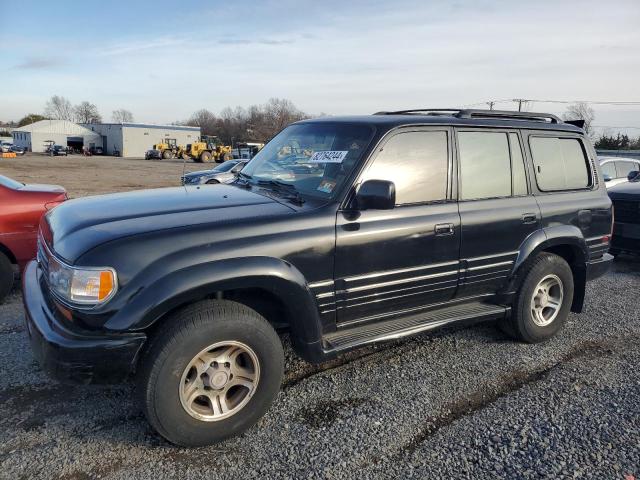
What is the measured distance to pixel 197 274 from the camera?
2.56 m

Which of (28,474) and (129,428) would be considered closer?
(28,474)

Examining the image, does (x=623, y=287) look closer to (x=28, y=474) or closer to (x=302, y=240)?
(x=302, y=240)

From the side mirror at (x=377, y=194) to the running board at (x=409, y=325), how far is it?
2.82 ft

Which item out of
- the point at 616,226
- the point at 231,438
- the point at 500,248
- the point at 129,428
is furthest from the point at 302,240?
the point at 616,226

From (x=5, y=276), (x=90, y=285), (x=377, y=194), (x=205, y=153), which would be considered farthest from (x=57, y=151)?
(x=377, y=194)

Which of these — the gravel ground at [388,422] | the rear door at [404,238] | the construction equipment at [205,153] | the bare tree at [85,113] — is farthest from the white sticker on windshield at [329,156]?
the bare tree at [85,113]

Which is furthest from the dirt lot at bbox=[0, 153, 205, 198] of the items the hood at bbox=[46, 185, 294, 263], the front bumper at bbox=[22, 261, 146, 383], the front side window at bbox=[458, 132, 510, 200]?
the front side window at bbox=[458, 132, 510, 200]

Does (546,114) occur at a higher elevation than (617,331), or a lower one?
higher

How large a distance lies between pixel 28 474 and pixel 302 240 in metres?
1.89

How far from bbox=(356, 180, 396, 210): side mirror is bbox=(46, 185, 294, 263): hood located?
458mm

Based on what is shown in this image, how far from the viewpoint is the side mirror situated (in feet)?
9.64

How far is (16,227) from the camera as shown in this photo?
16.0 ft

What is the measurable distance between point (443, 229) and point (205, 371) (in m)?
1.87

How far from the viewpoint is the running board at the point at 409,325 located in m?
3.16
